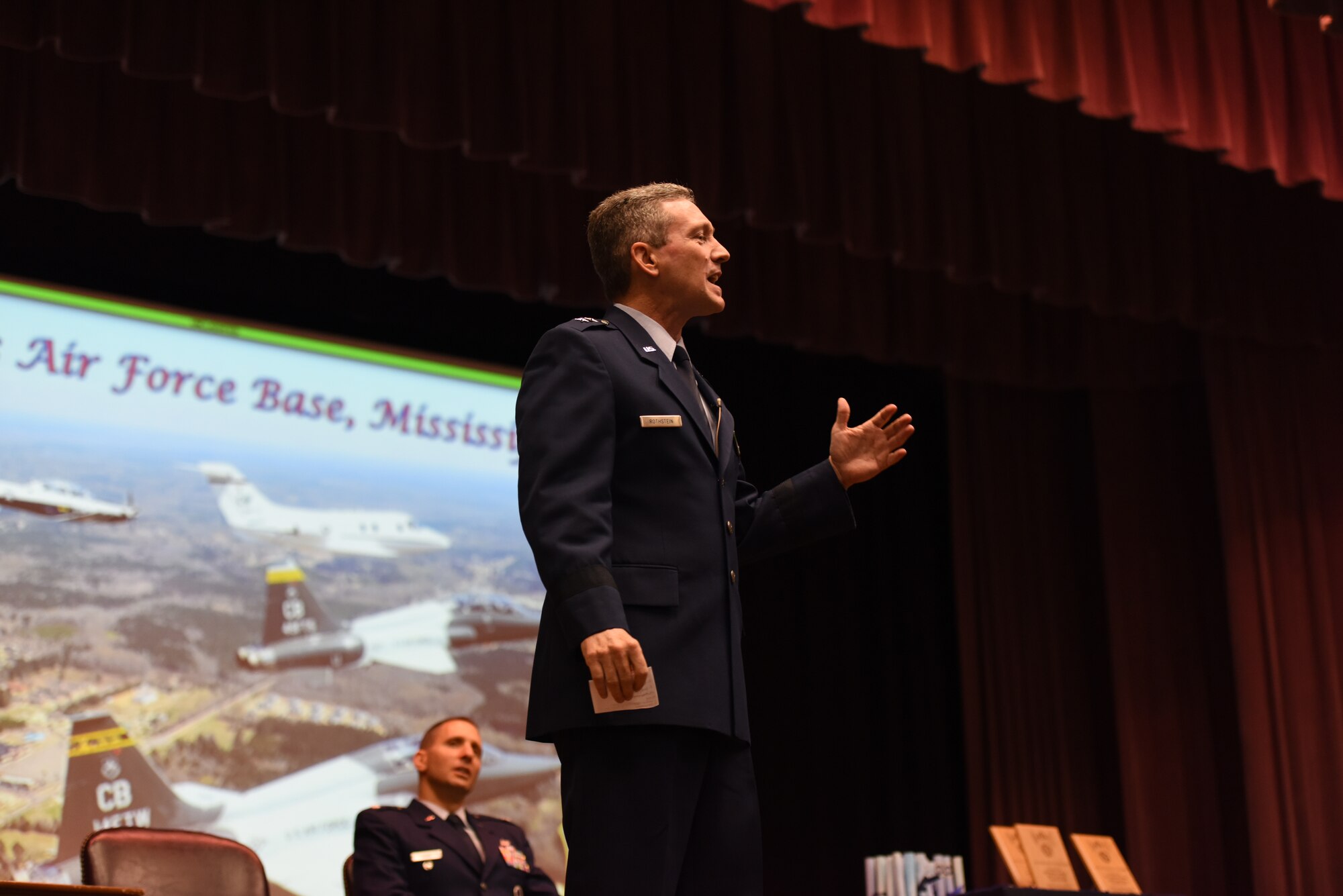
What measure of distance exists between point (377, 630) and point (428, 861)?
4.34 ft

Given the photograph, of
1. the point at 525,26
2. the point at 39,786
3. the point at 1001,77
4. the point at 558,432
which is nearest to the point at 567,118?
the point at 525,26

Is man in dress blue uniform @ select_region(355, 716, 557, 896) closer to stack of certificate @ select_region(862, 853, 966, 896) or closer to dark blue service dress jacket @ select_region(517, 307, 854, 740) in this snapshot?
stack of certificate @ select_region(862, 853, 966, 896)

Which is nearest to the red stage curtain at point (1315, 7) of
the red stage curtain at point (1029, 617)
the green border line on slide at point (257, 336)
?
the green border line on slide at point (257, 336)

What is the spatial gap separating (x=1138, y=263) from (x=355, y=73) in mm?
2667

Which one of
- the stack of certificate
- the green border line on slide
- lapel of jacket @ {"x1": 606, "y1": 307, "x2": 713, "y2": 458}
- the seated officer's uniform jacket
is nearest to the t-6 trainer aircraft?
the green border line on slide

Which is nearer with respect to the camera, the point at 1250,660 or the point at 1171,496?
the point at 1250,660

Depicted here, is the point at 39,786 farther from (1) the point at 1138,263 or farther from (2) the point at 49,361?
(1) the point at 1138,263

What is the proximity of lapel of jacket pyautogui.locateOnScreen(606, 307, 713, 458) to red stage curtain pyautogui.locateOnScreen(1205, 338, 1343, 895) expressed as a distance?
386 centimetres

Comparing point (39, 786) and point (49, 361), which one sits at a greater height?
point (49, 361)

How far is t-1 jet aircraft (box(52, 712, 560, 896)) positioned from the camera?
157 inches

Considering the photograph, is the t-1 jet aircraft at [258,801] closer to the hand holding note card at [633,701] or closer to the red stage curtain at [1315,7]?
the hand holding note card at [633,701]

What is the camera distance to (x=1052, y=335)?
5832 mm

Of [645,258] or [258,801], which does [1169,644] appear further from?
[645,258]

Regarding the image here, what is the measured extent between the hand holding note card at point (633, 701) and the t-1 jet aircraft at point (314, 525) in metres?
3.24
